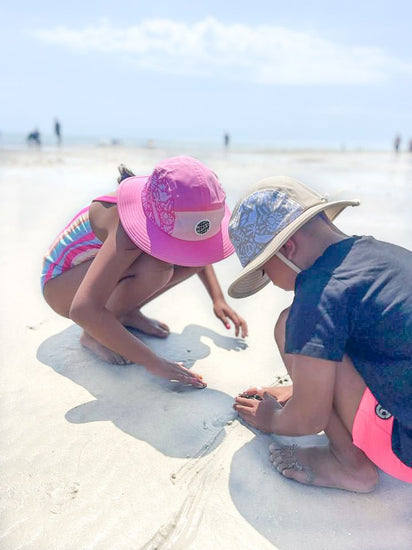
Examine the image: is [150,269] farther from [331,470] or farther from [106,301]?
[331,470]

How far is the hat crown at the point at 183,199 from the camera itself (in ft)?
6.53

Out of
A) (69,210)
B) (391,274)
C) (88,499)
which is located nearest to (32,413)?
(88,499)

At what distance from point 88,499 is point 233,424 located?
623mm

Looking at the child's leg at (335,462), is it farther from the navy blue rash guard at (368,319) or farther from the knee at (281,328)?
the navy blue rash guard at (368,319)

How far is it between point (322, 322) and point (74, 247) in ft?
4.67

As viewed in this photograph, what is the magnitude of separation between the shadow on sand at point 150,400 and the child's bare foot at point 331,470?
0.29 m

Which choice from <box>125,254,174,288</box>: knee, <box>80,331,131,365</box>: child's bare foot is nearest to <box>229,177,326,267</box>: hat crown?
<box>125,254,174,288</box>: knee

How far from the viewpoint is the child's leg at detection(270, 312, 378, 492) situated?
164cm

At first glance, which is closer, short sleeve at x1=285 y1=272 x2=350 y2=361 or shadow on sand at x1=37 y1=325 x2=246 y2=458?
short sleeve at x1=285 y1=272 x2=350 y2=361

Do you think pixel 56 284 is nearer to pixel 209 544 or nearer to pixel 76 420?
pixel 76 420

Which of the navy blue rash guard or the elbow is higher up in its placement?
the navy blue rash guard

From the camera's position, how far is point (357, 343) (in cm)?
144

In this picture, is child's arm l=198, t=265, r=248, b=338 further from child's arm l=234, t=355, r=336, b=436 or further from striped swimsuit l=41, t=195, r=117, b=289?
child's arm l=234, t=355, r=336, b=436

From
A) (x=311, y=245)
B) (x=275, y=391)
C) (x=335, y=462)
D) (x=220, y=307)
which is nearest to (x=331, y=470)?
(x=335, y=462)
